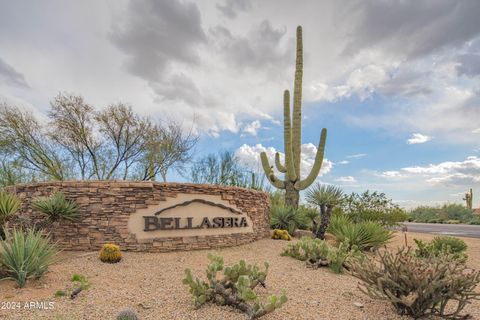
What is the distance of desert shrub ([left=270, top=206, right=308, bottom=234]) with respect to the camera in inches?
505

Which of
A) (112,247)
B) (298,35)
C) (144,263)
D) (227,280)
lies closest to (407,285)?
(227,280)

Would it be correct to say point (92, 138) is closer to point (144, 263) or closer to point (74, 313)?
point (144, 263)

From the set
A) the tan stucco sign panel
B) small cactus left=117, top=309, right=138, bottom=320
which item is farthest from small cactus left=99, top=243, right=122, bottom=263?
small cactus left=117, top=309, right=138, bottom=320

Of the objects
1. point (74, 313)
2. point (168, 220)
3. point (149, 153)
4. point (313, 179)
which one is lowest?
point (74, 313)

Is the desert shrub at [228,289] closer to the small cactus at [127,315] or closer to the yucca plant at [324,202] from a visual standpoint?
the small cactus at [127,315]

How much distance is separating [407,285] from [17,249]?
6.22m

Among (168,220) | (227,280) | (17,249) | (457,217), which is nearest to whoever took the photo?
(227,280)

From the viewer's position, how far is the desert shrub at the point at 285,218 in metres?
12.8

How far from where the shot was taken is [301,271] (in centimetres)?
715

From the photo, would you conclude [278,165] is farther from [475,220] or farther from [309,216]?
[475,220]

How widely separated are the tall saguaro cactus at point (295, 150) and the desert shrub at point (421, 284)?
9626 millimetres

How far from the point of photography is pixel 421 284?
14.1 ft

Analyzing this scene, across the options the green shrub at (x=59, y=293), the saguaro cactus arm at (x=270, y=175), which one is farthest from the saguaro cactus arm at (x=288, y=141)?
the green shrub at (x=59, y=293)

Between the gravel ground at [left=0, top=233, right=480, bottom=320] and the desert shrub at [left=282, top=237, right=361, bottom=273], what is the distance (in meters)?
0.21
